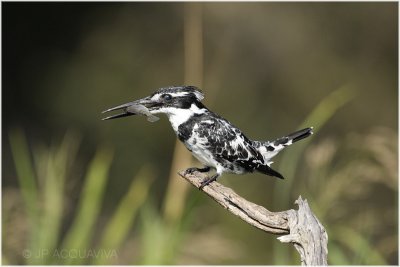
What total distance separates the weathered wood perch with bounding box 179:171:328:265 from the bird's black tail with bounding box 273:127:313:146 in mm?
1119

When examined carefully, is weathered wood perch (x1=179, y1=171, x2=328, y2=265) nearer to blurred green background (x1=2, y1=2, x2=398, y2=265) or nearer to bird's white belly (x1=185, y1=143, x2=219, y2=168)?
bird's white belly (x1=185, y1=143, x2=219, y2=168)

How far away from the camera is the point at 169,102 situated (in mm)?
3758

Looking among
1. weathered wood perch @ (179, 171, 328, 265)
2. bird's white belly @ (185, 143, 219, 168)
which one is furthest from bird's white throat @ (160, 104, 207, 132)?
weathered wood perch @ (179, 171, 328, 265)

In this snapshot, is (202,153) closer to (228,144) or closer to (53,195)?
(228,144)

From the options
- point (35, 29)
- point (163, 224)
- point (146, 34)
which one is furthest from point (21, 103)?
point (163, 224)

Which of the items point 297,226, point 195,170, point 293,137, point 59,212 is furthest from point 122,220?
point 297,226

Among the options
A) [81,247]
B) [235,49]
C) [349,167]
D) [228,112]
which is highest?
[235,49]

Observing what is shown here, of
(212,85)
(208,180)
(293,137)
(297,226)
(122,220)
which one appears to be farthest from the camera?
(212,85)

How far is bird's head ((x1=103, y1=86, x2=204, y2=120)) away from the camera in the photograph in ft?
11.9

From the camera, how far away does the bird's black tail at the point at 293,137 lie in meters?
4.26

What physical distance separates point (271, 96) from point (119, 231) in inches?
180

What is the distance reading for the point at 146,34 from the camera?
8.68 meters

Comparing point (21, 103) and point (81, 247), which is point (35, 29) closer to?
point (21, 103)

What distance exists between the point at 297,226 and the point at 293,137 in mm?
1462
